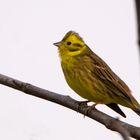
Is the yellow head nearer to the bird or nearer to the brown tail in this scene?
the bird

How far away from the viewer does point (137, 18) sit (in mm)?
1215

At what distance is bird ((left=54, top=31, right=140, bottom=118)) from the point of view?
3631mm

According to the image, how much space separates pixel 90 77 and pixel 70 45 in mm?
313

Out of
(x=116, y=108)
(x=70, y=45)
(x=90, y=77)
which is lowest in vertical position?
(x=116, y=108)

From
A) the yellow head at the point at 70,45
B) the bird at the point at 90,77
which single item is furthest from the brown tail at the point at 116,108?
the yellow head at the point at 70,45

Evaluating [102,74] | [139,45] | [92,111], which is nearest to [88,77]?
[102,74]

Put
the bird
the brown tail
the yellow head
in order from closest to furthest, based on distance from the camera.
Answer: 1. the brown tail
2. the bird
3. the yellow head

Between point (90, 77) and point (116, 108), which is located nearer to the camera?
point (116, 108)

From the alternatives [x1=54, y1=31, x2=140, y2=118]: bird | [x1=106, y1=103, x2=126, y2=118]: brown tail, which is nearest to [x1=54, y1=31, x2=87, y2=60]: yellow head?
[x1=54, y1=31, x2=140, y2=118]: bird

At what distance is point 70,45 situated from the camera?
12.8 feet

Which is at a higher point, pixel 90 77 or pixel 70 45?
pixel 70 45

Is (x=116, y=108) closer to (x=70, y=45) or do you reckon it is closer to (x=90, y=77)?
(x=90, y=77)

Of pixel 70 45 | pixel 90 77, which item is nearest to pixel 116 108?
pixel 90 77

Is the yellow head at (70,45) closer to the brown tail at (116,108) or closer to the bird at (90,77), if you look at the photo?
the bird at (90,77)
